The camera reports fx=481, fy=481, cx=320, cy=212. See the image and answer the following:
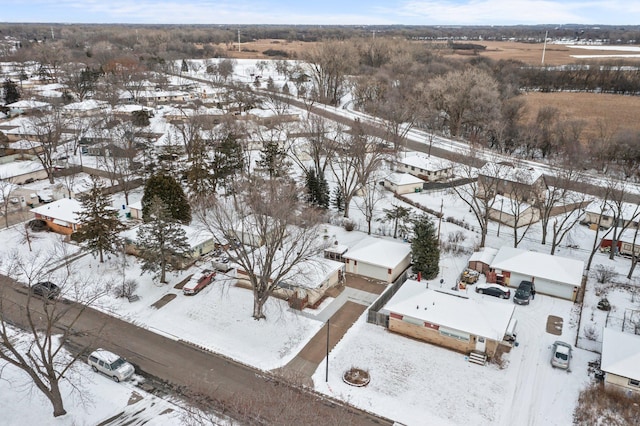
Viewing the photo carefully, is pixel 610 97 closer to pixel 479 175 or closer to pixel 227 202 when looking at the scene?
pixel 479 175

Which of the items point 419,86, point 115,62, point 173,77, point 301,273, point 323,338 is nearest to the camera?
point 323,338

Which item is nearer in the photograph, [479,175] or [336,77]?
[479,175]

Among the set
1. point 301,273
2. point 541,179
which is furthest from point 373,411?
A: point 541,179

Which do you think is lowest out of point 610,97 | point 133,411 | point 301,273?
point 133,411

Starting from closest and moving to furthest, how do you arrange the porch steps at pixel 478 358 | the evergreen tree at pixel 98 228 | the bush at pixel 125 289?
1. the porch steps at pixel 478 358
2. the bush at pixel 125 289
3. the evergreen tree at pixel 98 228

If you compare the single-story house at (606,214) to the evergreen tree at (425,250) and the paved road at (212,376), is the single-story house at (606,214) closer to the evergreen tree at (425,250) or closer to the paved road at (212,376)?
the evergreen tree at (425,250)

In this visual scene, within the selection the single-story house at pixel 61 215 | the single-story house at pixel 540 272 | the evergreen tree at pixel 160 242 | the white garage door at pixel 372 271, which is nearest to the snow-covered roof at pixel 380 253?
the white garage door at pixel 372 271

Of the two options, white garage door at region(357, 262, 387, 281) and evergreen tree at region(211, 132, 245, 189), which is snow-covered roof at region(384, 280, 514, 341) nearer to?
white garage door at region(357, 262, 387, 281)

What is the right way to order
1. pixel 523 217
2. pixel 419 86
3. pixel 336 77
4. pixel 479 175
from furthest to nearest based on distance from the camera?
pixel 336 77
pixel 419 86
pixel 479 175
pixel 523 217

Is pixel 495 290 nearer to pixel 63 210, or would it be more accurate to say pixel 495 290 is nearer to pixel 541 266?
pixel 541 266
